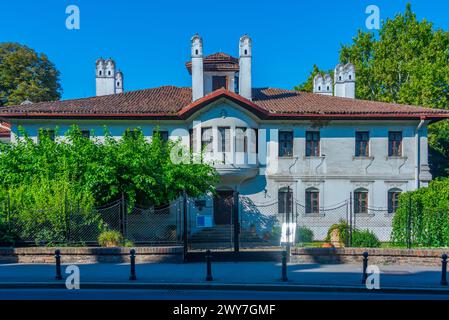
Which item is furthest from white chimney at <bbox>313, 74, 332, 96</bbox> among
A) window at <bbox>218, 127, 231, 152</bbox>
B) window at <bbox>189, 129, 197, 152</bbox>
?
window at <bbox>189, 129, 197, 152</bbox>

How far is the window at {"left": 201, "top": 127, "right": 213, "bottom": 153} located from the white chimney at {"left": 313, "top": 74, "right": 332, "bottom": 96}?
462 inches

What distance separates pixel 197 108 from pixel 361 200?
11063 millimetres

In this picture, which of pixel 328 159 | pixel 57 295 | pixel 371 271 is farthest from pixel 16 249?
pixel 328 159

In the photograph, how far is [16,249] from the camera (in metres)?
12.8

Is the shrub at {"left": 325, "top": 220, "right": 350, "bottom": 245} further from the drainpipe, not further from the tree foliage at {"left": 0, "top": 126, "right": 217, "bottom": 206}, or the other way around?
the tree foliage at {"left": 0, "top": 126, "right": 217, "bottom": 206}

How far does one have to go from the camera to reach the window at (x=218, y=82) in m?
23.0

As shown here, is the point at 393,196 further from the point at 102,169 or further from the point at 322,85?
the point at 102,169

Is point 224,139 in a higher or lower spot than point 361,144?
higher

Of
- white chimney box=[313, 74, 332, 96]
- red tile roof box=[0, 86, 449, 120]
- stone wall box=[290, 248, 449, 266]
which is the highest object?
white chimney box=[313, 74, 332, 96]

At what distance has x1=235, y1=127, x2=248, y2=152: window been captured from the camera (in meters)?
20.8

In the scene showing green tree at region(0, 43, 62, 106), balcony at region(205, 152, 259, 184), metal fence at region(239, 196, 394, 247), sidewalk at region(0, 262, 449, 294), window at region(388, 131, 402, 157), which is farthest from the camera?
green tree at region(0, 43, 62, 106)

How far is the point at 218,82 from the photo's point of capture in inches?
908

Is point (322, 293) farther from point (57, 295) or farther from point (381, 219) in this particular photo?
point (381, 219)

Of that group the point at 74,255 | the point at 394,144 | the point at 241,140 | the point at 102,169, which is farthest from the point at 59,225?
the point at 394,144
